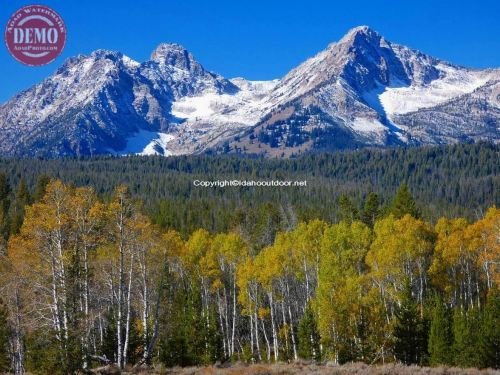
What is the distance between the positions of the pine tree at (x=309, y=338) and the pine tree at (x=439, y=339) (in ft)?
33.7

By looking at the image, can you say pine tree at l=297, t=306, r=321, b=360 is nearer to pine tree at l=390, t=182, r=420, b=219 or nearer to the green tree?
the green tree

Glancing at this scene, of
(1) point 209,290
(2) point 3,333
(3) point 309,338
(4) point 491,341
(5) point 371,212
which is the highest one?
(5) point 371,212

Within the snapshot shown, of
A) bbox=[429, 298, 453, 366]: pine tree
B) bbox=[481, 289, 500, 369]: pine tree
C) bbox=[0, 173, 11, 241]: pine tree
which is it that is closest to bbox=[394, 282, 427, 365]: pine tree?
bbox=[429, 298, 453, 366]: pine tree

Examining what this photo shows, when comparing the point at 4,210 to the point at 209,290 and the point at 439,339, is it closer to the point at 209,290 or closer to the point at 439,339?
the point at 209,290

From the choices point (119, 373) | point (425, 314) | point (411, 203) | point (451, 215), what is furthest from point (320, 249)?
point (451, 215)

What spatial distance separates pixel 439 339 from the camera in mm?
46875

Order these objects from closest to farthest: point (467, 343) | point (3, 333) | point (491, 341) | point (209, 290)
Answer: point (3, 333) → point (491, 341) → point (467, 343) → point (209, 290)

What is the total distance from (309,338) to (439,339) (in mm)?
11735

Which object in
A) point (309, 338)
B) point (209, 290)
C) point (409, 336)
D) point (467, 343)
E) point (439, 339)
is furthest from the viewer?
point (209, 290)

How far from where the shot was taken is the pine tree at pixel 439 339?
46125 mm

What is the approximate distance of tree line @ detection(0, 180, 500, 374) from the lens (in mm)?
32875

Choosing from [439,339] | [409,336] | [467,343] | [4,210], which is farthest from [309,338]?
[4,210]

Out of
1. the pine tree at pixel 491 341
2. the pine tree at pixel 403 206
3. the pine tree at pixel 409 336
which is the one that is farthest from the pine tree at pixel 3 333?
the pine tree at pixel 403 206

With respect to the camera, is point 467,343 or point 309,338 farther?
point 309,338
